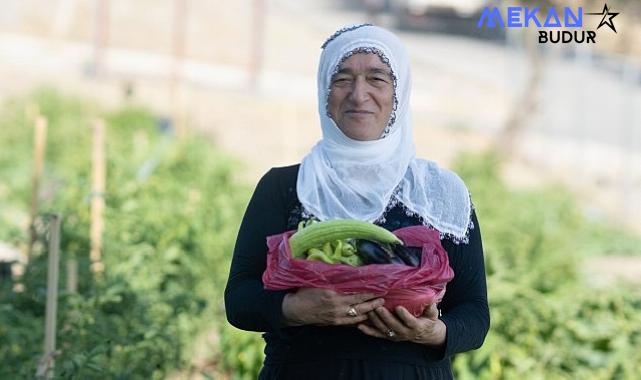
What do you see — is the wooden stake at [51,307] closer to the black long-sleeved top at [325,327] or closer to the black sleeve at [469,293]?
the black long-sleeved top at [325,327]

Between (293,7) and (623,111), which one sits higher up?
(293,7)

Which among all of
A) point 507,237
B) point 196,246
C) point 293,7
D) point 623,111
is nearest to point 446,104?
point 623,111

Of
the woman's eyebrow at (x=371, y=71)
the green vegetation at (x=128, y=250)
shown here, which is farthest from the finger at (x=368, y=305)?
the green vegetation at (x=128, y=250)

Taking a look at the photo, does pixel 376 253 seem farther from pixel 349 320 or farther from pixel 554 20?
pixel 554 20

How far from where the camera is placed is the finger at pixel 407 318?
2379mm

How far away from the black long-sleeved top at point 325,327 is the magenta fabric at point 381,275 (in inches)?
2.8

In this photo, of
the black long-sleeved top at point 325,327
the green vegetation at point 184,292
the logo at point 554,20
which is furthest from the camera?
the logo at point 554,20

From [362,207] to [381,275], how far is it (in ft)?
1.00

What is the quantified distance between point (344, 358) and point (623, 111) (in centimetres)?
1626

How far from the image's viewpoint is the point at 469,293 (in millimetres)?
2660

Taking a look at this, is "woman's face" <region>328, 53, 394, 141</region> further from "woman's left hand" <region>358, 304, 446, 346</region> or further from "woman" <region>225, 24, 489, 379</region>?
"woman's left hand" <region>358, 304, 446, 346</region>

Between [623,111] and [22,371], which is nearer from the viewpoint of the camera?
[22,371]

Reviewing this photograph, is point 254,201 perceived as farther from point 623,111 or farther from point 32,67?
point 32,67

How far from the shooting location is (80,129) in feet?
40.6
